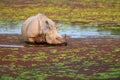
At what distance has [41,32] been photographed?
14.8 metres

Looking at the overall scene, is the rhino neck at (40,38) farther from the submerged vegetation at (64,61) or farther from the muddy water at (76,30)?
the muddy water at (76,30)

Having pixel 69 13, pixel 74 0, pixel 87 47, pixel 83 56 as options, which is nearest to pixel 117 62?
pixel 83 56

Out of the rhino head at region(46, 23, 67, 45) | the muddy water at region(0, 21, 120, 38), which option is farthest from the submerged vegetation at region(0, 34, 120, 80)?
the muddy water at region(0, 21, 120, 38)

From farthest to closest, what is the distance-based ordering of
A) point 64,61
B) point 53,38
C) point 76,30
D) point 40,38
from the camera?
point 76,30
point 40,38
point 53,38
point 64,61

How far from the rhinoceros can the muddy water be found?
2.20 meters

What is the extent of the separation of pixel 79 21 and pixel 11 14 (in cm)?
527

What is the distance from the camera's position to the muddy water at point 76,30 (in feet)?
57.1

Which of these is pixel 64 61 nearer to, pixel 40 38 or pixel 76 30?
pixel 40 38

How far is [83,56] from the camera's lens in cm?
1233

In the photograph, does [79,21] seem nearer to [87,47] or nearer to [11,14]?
[11,14]

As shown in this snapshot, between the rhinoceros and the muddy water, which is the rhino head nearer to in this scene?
→ the rhinoceros

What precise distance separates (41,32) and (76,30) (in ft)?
13.6

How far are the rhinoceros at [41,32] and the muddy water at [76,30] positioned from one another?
7.23 ft

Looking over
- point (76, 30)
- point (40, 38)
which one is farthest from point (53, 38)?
point (76, 30)
